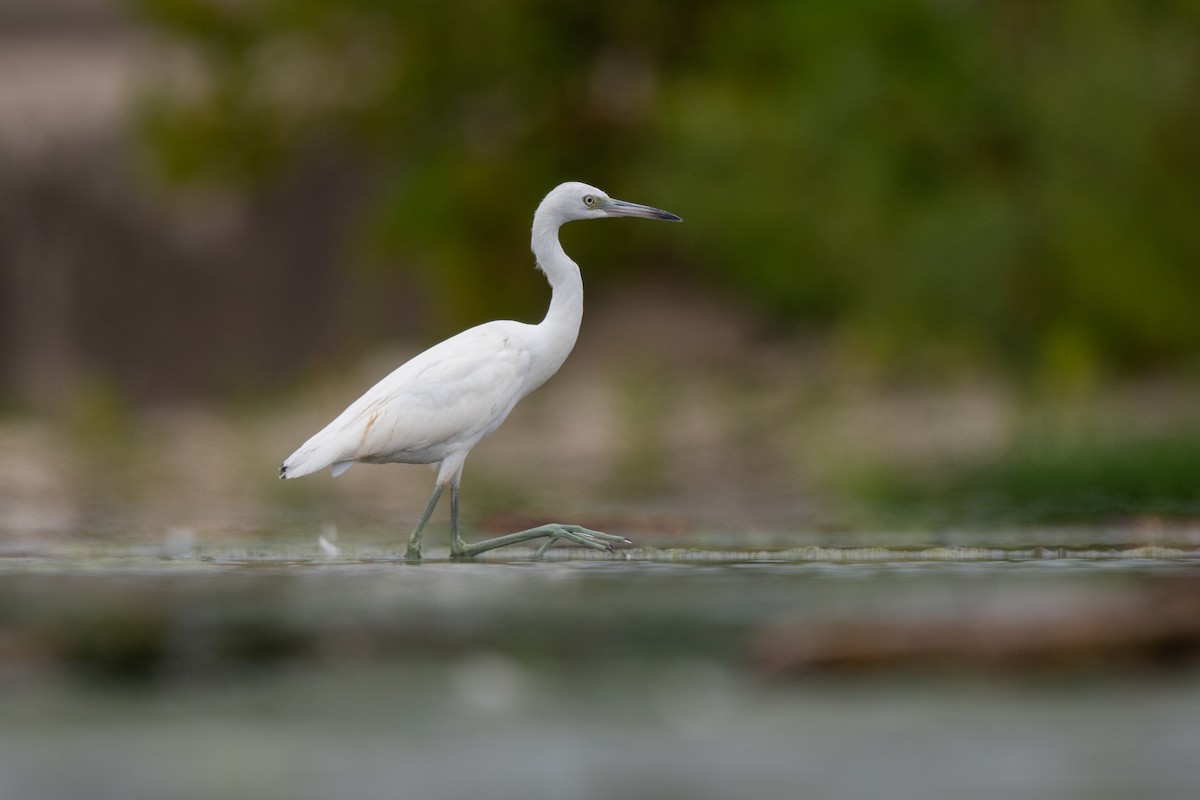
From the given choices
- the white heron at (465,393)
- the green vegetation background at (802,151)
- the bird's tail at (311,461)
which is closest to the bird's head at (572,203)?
the white heron at (465,393)

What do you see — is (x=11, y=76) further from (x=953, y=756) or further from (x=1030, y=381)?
(x=953, y=756)

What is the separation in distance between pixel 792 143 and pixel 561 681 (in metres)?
8.62

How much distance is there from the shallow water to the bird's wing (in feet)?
1.07

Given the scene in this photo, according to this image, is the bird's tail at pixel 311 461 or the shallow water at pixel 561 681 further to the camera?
the bird's tail at pixel 311 461

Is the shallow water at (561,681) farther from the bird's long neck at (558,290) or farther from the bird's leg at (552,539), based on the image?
the bird's long neck at (558,290)

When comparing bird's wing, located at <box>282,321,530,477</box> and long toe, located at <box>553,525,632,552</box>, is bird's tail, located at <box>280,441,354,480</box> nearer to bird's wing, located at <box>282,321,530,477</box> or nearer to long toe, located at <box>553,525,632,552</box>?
bird's wing, located at <box>282,321,530,477</box>

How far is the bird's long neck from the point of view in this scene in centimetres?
621

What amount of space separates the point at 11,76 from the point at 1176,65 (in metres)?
9.73

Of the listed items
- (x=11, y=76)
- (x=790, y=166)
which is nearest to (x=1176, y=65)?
(x=790, y=166)

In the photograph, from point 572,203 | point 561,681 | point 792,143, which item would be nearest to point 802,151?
point 792,143

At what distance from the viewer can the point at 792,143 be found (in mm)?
16375

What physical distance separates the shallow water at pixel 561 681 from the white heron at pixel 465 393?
29 centimetres

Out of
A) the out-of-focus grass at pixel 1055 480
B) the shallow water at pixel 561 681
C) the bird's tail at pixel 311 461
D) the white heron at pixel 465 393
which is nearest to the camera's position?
the shallow water at pixel 561 681

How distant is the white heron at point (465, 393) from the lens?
593cm
